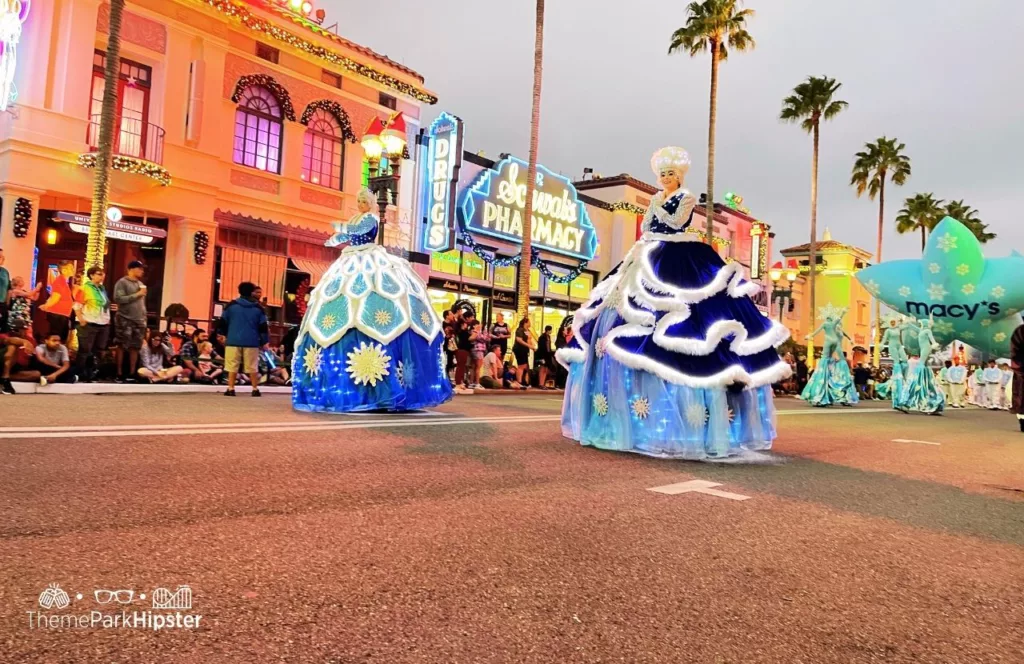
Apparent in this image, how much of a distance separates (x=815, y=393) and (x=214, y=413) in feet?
48.8

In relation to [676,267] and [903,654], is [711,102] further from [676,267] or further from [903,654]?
[903,654]

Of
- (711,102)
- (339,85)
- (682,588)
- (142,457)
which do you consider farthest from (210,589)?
(711,102)

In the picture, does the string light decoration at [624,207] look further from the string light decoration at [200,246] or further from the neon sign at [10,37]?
the neon sign at [10,37]

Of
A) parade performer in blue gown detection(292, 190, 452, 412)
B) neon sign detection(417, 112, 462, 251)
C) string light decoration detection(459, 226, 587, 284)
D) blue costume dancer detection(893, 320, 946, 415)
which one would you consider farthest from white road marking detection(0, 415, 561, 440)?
neon sign detection(417, 112, 462, 251)

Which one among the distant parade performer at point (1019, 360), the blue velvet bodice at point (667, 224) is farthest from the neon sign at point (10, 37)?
the distant parade performer at point (1019, 360)

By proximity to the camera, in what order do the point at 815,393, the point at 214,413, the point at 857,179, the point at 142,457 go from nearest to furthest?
the point at 142,457, the point at 214,413, the point at 815,393, the point at 857,179

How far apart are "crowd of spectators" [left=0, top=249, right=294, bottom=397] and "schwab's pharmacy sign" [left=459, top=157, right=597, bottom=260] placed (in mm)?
12494

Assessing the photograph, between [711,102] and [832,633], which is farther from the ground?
[711,102]

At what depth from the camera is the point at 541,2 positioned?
65.6ft

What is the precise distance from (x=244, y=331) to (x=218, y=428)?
4.60 metres

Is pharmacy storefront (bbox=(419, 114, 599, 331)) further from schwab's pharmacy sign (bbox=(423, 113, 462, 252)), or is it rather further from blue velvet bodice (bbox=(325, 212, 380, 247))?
blue velvet bodice (bbox=(325, 212, 380, 247))

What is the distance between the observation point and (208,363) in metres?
12.7

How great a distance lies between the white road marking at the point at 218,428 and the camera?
4867 millimetres

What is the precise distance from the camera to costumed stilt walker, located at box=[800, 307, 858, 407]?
17.5m
